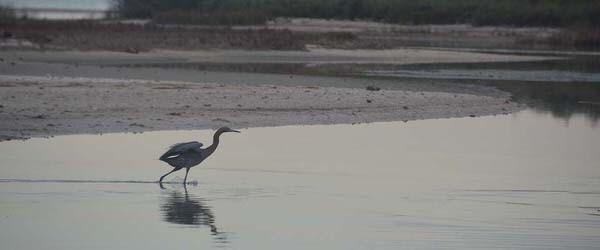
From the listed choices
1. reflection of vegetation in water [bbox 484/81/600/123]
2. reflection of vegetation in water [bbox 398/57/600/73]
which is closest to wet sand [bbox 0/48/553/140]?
reflection of vegetation in water [bbox 484/81/600/123]

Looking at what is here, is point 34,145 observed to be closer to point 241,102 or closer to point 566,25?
point 241,102

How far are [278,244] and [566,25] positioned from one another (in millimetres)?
55633

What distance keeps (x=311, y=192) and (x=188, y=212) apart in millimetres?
1740

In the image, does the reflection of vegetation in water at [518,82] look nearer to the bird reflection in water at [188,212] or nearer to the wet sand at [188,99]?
the wet sand at [188,99]

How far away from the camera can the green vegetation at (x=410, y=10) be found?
214ft

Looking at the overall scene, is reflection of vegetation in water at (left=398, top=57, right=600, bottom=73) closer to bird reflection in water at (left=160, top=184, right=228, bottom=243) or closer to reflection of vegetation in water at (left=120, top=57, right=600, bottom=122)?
reflection of vegetation in water at (left=120, top=57, right=600, bottom=122)

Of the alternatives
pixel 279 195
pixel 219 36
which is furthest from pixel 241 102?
pixel 219 36

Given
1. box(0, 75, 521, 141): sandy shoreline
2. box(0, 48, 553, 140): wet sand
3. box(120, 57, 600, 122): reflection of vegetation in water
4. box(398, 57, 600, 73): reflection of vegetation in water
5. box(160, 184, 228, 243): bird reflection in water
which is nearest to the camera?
box(160, 184, 228, 243): bird reflection in water

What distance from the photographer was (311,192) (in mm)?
13461

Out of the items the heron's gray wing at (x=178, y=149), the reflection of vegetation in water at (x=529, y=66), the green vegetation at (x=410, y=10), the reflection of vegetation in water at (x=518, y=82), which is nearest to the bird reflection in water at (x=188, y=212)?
the heron's gray wing at (x=178, y=149)

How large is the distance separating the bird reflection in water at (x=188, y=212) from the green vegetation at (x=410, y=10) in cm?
4838

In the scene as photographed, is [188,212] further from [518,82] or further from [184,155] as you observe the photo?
[518,82]

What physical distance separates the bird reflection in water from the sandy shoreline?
4.61 meters

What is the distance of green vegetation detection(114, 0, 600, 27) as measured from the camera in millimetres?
65250
